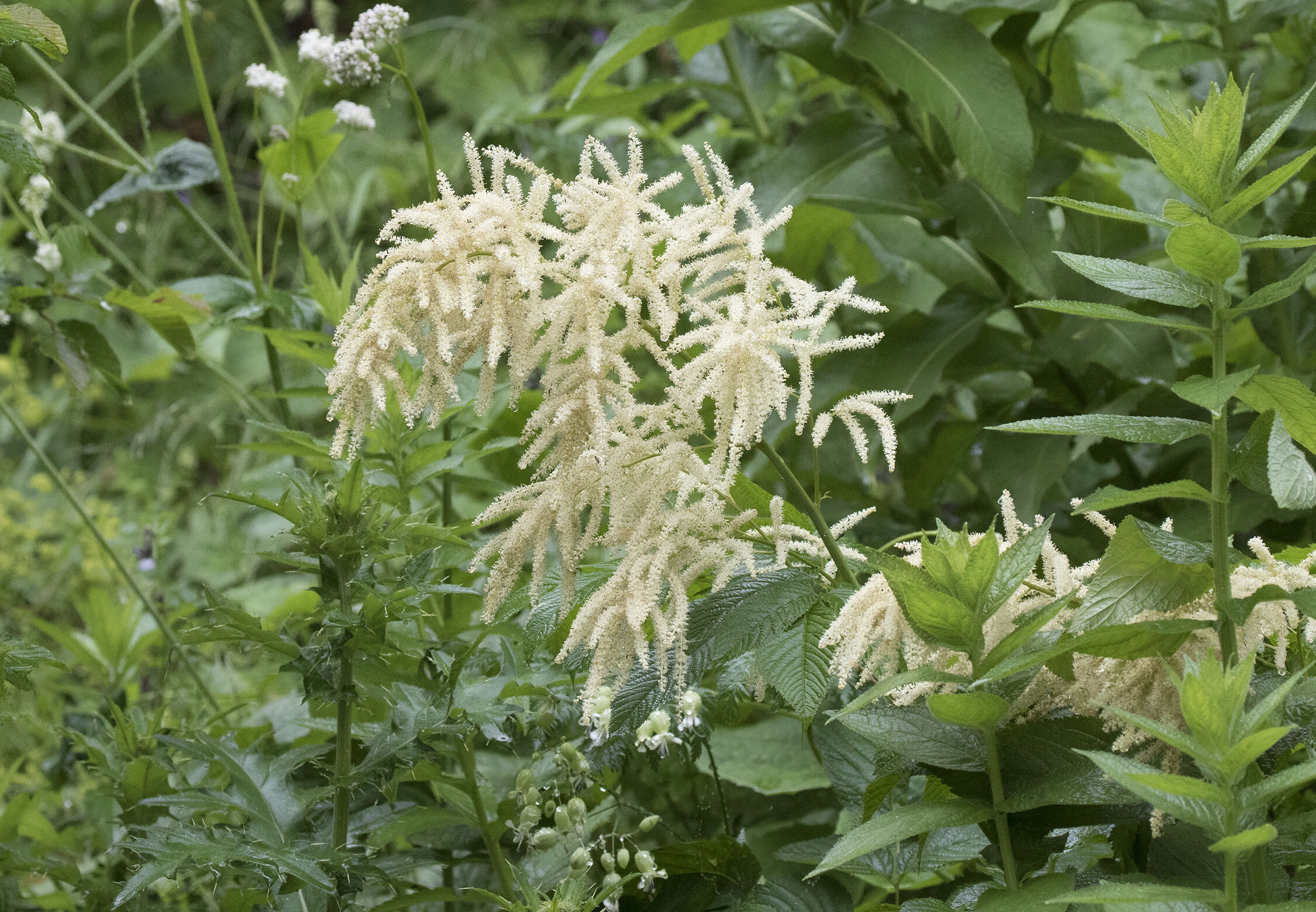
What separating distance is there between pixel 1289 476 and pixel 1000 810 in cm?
23

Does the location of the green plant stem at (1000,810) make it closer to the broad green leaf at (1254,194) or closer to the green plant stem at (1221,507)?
the green plant stem at (1221,507)

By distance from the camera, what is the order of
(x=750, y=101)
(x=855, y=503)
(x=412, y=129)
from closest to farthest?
(x=855, y=503) < (x=750, y=101) < (x=412, y=129)

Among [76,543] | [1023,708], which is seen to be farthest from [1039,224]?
[76,543]

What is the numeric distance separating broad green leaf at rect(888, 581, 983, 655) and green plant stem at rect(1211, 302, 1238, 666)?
0.13 m

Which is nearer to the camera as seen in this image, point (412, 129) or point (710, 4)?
point (710, 4)

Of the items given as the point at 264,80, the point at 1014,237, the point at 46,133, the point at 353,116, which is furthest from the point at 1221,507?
the point at 46,133

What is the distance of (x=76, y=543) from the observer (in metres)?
1.89

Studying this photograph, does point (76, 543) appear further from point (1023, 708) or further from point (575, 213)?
point (1023, 708)

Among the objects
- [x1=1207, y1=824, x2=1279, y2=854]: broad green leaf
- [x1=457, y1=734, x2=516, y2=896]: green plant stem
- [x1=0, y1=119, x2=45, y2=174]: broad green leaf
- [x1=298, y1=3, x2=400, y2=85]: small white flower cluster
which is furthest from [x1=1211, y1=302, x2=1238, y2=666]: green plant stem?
[x1=0, y1=119, x2=45, y2=174]: broad green leaf

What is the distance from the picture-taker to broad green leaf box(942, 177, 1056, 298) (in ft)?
4.10

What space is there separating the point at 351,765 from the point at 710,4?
2.89ft

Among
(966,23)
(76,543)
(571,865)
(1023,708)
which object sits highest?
(966,23)

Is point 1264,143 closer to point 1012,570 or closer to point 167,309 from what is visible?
point 1012,570

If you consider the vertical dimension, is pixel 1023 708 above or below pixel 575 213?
below
